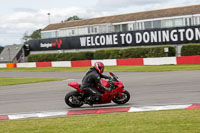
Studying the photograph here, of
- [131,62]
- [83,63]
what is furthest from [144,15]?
[131,62]

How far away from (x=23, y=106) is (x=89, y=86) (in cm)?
250

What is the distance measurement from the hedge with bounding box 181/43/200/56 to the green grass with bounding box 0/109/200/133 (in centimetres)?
2227

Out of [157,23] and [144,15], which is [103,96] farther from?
[144,15]

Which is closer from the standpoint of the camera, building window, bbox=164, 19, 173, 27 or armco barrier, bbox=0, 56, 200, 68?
armco barrier, bbox=0, 56, 200, 68

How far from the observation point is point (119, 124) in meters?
7.52

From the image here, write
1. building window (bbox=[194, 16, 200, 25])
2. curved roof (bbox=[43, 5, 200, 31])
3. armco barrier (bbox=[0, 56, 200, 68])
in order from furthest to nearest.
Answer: curved roof (bbox=[43, 5, 200, 31])
building window (bbox=[194, 16, 200, 25])
armco barrier (bbox=[0, 56, 200, 68])

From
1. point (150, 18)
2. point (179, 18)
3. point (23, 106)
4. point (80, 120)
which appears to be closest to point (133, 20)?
point (150, 18)

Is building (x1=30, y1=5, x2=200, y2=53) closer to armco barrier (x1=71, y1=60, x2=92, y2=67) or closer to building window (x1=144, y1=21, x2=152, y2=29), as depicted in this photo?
building window (x1=144, y1=21, x2=152, y2=29)

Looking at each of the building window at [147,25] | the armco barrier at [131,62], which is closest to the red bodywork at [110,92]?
the armco barrier at [131,62]

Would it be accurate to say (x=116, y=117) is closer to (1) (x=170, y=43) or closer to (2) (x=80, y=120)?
(2) (x=80, y=120)

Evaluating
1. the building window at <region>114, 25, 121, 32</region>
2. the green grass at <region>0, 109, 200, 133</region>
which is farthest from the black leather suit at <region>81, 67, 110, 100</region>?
the building window at <region>114, 25, 121, 32</region>

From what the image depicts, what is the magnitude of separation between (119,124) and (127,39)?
29.6m

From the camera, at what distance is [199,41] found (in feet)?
103

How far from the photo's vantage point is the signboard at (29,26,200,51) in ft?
106
